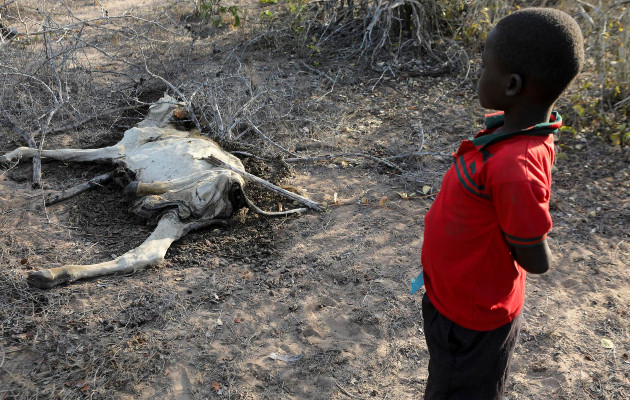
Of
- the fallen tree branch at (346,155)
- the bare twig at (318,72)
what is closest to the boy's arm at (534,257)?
the fallen tree branch at (346,155)

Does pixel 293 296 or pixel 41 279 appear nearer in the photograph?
pixel 41 279

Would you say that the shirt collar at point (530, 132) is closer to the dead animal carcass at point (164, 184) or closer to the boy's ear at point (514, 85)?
the boy's ear at point (514, 85)

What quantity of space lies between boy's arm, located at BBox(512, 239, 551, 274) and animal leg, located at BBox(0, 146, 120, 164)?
339 cm

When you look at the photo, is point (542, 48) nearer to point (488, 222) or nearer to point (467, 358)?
point (488, 222)

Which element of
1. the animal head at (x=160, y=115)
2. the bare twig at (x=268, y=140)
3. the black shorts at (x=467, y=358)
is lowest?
the animal head at (x=160, y=115)

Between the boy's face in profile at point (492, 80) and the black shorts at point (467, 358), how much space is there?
0.66m

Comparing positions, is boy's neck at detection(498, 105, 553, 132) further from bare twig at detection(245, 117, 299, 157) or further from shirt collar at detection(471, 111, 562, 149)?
bare twig at detection(245, 117, 299, 157)

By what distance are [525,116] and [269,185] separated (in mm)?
2396

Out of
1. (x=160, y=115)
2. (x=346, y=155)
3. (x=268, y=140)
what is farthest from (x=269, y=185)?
(x=160, y=115)

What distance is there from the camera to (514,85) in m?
1.37

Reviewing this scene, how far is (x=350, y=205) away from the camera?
3.76 metres

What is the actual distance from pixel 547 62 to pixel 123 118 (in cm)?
395

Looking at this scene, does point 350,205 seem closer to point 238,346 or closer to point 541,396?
point 238,346

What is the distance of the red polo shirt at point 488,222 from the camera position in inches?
51.6
